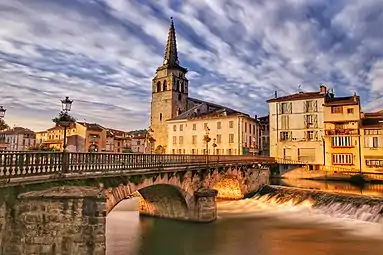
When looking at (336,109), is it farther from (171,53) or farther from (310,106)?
(171,53)

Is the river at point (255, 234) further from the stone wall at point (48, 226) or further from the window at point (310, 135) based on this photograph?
the window at point (310, 135)

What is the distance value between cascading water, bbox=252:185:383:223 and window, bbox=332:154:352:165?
18.5m

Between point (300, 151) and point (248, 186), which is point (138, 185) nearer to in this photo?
point (248, 186)

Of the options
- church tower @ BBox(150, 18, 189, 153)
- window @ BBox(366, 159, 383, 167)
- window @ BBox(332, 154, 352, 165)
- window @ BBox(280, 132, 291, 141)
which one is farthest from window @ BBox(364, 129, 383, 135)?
church tower @ BBox(150, 18, 189, 153)

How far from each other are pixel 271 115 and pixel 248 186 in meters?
22.1

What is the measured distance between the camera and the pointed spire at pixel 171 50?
2756 inches

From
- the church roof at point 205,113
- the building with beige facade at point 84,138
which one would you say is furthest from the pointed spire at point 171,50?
the building with beige facade at point 84,138

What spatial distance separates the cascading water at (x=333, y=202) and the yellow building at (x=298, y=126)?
19655 millimetres

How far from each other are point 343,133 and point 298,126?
689 centimetres

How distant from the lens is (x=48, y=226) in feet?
29.8

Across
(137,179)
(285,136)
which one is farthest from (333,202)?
(285,136)

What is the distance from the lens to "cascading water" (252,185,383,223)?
21.2m

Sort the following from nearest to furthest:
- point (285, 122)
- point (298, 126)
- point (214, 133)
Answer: point (298, 126)
point (285, 122)
point (214, 133)

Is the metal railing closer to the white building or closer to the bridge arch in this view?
the bridge arch
